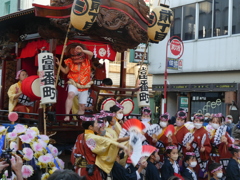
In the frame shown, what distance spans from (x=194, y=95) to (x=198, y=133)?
9615 millimetres

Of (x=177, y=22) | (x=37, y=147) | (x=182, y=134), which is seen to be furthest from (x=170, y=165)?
(x=177, y=22)

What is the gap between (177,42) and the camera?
42.9 feet

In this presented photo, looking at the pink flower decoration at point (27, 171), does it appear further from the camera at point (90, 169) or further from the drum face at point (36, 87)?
the drum face at point (36, 87)

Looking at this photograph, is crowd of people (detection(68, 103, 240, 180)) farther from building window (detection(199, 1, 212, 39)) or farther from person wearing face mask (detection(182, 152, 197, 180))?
building window (detection(199, 1, 212, 39))

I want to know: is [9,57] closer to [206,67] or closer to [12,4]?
[206,67]

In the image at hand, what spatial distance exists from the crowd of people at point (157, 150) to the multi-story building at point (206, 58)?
737 cm

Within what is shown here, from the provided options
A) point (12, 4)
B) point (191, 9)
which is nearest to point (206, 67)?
point (191, 9)

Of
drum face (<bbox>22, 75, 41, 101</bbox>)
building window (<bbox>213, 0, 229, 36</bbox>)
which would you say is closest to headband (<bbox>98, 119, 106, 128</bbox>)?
drum face (<bbox>22, 75, 41, 101</bbox>)

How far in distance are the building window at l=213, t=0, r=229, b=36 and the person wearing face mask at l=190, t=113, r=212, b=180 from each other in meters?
9.01

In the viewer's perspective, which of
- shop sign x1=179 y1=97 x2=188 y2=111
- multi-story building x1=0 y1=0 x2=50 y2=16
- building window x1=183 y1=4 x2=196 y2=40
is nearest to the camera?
building window x1=183 y1=4 x2=196 y2=40

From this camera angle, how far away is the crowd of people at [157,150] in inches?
214

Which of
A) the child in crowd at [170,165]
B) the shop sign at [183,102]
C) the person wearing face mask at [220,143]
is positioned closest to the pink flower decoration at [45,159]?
the child in crowd at [170,165]

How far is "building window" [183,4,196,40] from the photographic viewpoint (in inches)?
663

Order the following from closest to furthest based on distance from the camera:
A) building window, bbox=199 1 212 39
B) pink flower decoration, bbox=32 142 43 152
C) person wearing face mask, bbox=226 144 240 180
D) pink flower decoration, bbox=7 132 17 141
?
1. pink flower decoration, bbox=7 132 17 141
2. pink flower decoration, bbox=32 142 43 152
3. person wearing face mask, bbox=226 144 240 180
4. building window, bbox=199 1 212 39
